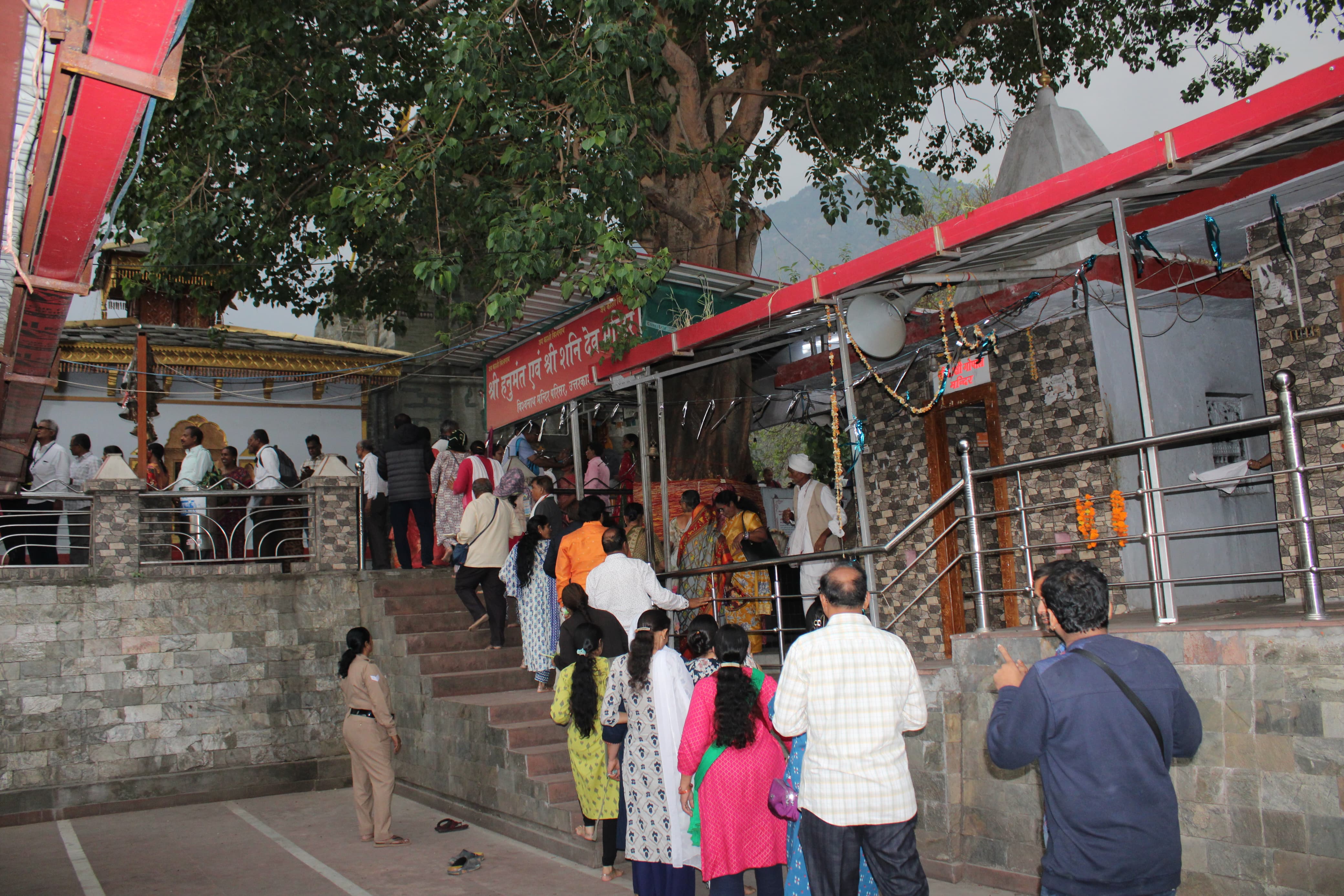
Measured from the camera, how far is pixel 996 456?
349 inches

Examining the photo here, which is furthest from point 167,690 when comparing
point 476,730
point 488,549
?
point 476,730

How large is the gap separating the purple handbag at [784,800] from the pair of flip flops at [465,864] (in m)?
3.51

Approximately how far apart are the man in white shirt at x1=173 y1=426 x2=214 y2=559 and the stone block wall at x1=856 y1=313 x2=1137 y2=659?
295 inches

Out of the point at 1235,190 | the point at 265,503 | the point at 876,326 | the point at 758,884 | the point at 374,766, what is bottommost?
the point at 758,884

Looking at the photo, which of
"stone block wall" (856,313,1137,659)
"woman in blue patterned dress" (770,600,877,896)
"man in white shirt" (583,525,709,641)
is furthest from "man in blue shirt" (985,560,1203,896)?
"man in white shirt" (583,525,709,641)

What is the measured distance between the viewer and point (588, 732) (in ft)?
20.8

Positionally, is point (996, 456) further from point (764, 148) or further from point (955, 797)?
point (764, 148)

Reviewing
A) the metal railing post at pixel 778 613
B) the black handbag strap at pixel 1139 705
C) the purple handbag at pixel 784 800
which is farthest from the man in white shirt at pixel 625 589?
the black handbag strap at pixel 1139 705

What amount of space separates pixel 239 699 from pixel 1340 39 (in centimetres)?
1509

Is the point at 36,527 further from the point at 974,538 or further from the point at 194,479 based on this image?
the point at 974,538

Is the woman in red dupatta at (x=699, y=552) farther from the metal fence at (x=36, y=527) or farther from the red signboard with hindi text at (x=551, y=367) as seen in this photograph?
the metal fence at (x=36, y=527)

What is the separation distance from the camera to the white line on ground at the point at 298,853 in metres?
6.78

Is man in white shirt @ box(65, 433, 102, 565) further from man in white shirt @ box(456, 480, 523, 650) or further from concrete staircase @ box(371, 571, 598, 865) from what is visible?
man in white shirt @ box(456, 480, 523, 650)

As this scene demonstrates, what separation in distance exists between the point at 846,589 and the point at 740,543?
4.87 meters
